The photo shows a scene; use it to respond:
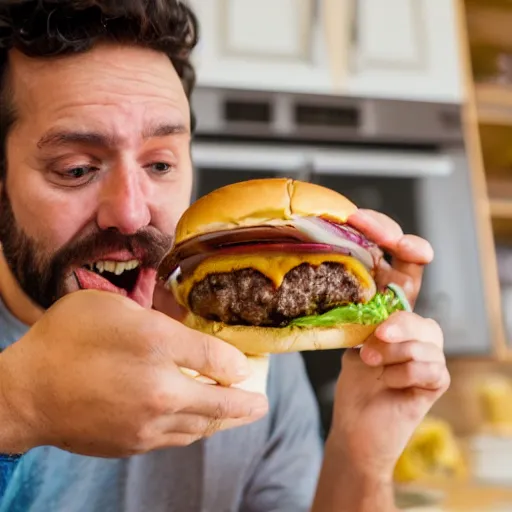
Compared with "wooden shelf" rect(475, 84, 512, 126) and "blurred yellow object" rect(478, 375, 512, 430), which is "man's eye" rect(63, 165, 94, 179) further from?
"wooden shelf" rect(475, 84, 512, 126)

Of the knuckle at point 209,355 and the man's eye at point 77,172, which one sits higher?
the man's eye at point 77,172

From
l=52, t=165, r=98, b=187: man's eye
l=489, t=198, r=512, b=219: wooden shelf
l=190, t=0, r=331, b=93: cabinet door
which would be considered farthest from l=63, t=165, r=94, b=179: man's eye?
l=489, t=198, r=512, b=219: wooden shelf

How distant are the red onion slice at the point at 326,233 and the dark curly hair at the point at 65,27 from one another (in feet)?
0.90

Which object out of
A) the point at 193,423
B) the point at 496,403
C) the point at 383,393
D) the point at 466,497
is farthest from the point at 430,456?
the point at 193,423

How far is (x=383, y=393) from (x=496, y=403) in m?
0.53

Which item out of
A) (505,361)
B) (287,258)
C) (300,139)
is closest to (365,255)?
(287,258)

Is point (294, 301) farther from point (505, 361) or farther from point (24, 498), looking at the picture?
point (505, 361)

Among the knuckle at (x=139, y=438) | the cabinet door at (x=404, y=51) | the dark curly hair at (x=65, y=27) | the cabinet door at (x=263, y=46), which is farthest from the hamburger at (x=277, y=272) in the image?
the cabinet door at (x=404, y=51)

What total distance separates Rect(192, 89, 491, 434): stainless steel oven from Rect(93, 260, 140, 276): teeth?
423 mm

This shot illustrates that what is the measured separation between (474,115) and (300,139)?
1.29 ft

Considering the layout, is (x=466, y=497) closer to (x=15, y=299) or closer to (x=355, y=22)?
(x=15, y=299)

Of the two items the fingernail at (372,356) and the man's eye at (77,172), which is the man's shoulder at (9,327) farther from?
the fingernail at (372,356)

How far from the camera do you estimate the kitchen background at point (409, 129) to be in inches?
41.1

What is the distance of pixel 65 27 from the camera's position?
60cm
